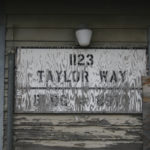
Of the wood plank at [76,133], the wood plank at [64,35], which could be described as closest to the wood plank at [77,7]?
the wood plank at [64,35]

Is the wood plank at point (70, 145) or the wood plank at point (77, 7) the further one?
the wood plank at point (77, 7)

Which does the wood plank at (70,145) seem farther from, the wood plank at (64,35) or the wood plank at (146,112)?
the wood plank at (64,35)

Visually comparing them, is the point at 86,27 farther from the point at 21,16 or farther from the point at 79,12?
the point at 21,16

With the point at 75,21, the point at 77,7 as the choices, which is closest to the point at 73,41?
the point at 75,21

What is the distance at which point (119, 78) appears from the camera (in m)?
2.98

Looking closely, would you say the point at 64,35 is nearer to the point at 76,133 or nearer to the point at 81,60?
the point at 81,60

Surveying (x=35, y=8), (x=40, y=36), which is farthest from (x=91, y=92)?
(x=35, y=8)

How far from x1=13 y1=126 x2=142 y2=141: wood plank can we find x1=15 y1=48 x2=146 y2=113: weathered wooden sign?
0.19 meters

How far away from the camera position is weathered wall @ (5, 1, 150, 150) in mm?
2926

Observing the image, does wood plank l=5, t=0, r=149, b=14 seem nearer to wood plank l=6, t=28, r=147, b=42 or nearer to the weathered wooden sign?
wood plank l=6, t=28, r=147, b=42

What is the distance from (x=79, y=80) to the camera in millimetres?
2967

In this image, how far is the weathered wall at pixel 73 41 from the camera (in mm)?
2926

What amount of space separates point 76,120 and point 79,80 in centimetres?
44

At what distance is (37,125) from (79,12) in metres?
1.36
